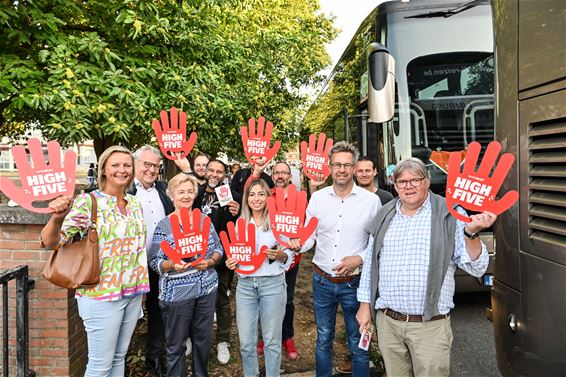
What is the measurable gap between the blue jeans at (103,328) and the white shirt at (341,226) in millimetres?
1357

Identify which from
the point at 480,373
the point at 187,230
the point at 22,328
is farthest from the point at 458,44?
the point at 22,328

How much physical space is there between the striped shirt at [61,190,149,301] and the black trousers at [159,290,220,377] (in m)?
0.38

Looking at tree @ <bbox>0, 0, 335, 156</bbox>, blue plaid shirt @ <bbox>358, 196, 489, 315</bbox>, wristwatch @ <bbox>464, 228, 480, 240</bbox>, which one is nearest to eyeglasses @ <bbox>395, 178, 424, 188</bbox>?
blue plaid shirt @ <bbox>358, 196, 489, 315</bbox>

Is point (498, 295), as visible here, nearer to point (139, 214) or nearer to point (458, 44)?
point (139, 214)

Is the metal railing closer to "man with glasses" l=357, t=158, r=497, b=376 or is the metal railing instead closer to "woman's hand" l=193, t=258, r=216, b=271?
"woman's hand" l=193, t=258, r=216, b=271

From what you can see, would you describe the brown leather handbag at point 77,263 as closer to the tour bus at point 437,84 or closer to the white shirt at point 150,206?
the white shirt at point 150,206

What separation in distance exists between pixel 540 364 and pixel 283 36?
788cm

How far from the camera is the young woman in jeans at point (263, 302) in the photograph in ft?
10.6

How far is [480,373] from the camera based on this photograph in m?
3.83

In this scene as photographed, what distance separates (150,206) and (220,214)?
2.51 feet

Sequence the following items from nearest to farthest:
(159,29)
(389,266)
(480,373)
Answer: (389,266) < (480,373) < (159,29)

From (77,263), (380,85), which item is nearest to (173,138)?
(77,263)

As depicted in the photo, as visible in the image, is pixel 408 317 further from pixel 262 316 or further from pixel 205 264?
pixel 205 264

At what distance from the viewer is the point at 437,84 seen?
16.6ft
